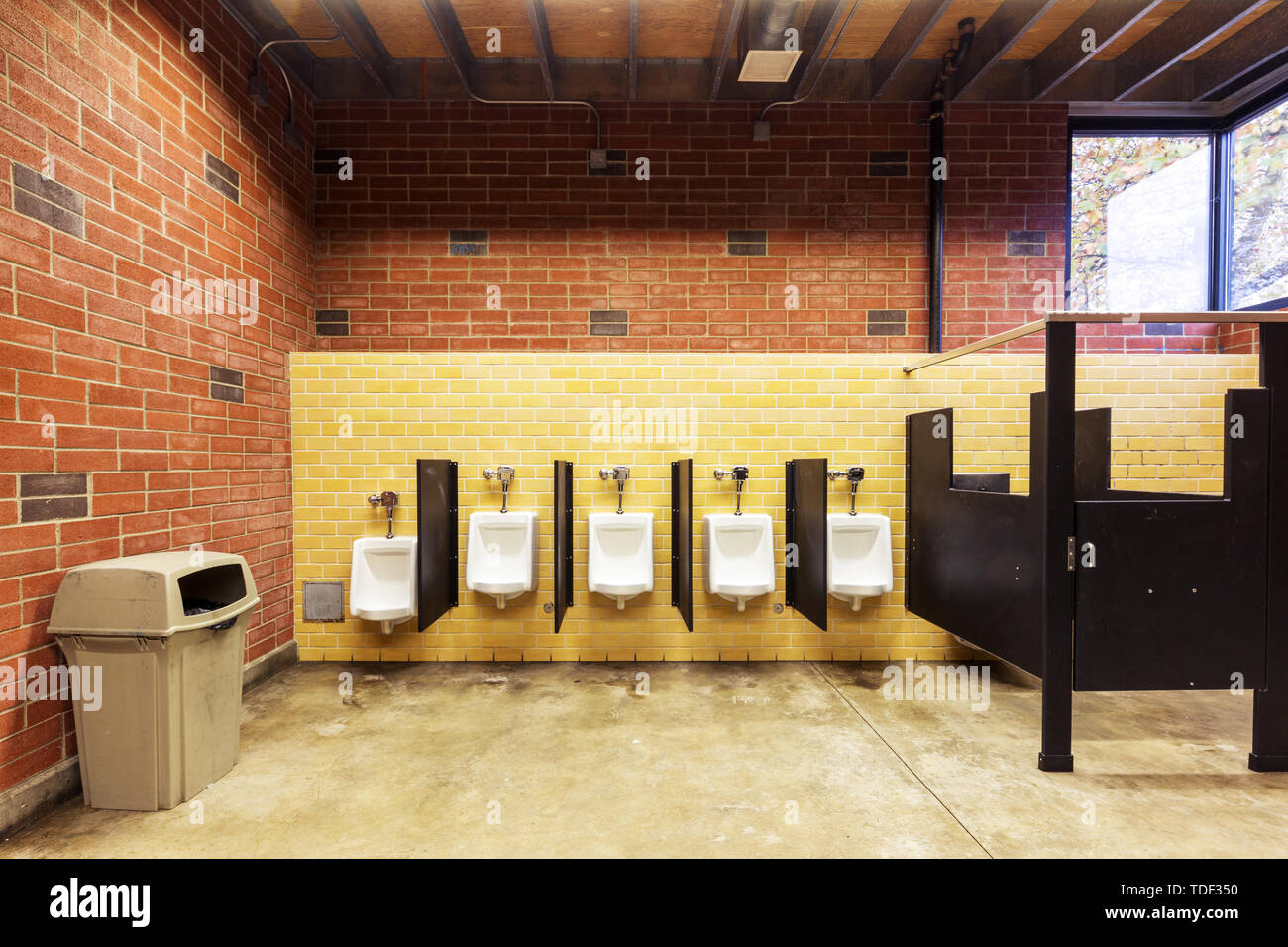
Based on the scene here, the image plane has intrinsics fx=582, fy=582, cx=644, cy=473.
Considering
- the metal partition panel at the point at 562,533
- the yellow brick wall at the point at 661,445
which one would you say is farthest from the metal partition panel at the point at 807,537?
the metal partition panel at the point at 562,533

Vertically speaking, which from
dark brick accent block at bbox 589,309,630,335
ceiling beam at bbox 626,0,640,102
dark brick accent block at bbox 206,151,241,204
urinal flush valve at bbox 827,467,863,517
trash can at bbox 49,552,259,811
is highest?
ceiling beam at bbox 626,0,640,102

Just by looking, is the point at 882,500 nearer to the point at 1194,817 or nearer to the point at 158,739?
the point at 1194,817

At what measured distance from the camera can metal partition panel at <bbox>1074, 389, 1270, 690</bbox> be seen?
7.57 ft

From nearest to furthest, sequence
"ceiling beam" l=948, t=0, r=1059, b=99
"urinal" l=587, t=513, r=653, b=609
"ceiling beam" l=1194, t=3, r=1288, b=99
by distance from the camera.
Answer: "ceiling beam" l=948, t=0, r=1059, b=99, "urinal" l=587, t=513, r=653, b=609, "ceiling beam" l=1194, t=3, r=1288, b=99

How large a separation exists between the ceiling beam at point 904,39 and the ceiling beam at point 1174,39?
4.74 feet

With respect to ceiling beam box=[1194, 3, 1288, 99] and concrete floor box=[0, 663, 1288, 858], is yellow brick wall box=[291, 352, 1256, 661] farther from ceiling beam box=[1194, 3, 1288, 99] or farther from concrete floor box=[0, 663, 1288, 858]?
ceiling beam box=[1194, 3, 1288, 99]

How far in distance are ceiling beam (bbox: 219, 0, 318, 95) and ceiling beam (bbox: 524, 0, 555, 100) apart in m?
1.44

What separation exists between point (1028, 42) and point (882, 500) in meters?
3.06

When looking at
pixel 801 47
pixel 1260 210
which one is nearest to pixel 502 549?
pixel 801 47

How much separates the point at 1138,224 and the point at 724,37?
3350 mm

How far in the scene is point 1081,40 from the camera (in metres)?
3.46

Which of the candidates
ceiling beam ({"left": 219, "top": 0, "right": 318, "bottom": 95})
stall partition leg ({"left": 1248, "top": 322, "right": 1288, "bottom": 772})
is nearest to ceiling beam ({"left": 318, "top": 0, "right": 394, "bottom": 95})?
ceiling beam ({"left": 219, "top": 0, "right": 318, "bottom": 95})

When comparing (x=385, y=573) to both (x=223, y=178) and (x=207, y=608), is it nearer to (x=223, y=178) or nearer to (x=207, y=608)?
(x=207, y=608)

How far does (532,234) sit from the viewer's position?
12.9 feet
